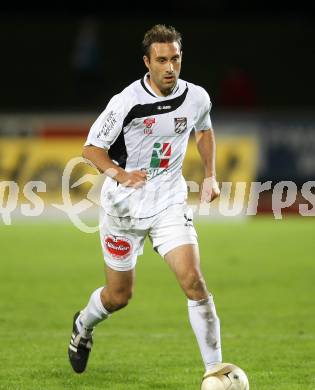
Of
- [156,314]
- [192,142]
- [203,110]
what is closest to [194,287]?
[203,110]

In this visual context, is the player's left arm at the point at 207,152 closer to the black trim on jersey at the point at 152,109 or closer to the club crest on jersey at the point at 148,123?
the black trim on jersey at the point at 152,109

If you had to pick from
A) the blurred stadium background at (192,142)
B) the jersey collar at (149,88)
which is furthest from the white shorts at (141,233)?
the blurred stadium background at (192,142)

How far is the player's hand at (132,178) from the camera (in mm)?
6273

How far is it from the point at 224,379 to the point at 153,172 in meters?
1.51

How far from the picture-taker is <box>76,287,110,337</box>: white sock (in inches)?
279

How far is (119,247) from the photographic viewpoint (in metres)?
6.81

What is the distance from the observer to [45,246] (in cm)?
1477

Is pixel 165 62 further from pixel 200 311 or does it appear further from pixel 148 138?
pixel 200 311

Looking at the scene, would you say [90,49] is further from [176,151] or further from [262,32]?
[176,151]

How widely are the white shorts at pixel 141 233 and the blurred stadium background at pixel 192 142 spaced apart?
851 mm

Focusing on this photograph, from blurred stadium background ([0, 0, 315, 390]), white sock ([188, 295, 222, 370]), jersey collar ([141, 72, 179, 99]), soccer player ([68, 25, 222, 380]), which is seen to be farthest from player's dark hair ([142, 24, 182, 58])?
blurred stadium background ([0, 0, 315, 390])

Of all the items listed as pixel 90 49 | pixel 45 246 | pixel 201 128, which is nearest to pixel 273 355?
pixel 201 128

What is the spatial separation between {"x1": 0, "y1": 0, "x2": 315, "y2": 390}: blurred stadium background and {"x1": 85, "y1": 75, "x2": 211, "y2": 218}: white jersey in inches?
48.3

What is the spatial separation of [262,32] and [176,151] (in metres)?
19.1
